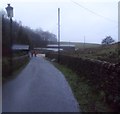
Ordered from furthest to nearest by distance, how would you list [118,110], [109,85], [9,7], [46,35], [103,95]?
[46,35] → [9,7] → [103,95] → [109,85] → [118,110]

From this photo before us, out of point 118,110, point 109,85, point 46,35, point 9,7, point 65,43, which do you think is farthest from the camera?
point 46,35

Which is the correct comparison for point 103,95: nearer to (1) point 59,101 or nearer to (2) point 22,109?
(1) point 59,101

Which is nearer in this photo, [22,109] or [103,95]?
[22,109]

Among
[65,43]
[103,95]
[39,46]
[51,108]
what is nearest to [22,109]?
[51,108]

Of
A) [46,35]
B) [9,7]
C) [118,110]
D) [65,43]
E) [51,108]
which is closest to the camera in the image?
[118,110]

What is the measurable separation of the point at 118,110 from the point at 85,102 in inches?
103

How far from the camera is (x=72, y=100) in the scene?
13438 millimetres

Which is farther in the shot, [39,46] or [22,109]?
[39,46]

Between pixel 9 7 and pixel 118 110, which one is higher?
pixel 9 7

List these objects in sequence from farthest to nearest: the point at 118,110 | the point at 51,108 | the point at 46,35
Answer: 1. the point at 46,35
2. the point at 51,108
3. the point at 118,110

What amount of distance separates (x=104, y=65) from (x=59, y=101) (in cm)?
204

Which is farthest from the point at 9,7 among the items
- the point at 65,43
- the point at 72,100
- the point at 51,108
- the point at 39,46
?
the point at 65,43

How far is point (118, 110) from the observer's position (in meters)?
10.3

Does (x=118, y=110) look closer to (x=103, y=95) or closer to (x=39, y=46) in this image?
(x=103, y=95)
